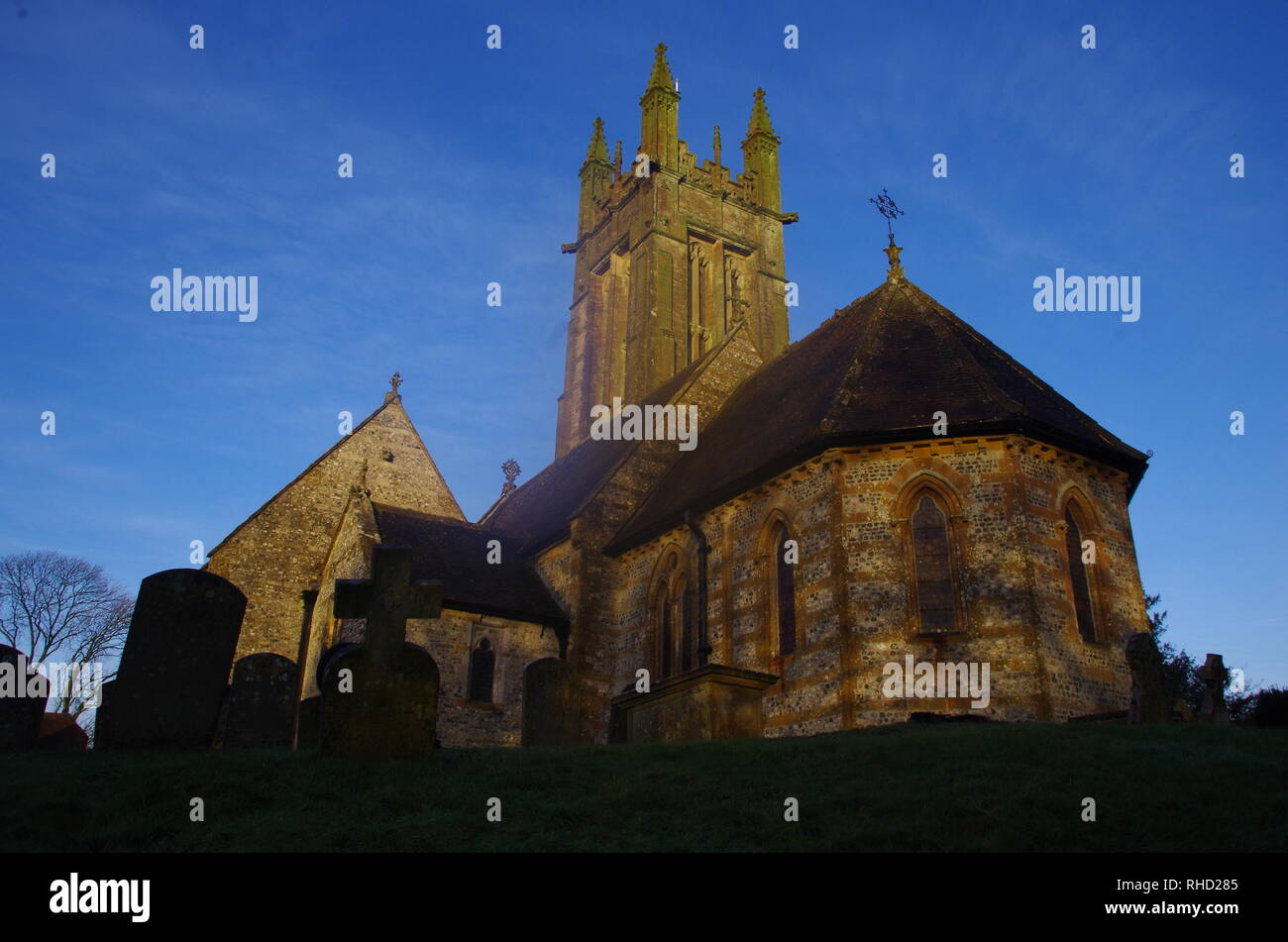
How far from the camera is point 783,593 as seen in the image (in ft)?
57.9

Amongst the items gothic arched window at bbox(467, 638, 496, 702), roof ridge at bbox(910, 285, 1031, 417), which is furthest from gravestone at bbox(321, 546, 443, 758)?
roof ridge at bbox(910, 285, 1031, 417)

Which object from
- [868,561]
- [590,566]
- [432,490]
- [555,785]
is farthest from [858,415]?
[432,490]

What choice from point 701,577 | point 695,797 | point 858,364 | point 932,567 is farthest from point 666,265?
point 695,797

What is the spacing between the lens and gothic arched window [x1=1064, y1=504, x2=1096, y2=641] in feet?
52.7

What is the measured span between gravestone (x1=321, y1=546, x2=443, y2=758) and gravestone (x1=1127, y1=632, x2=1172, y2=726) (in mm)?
9191

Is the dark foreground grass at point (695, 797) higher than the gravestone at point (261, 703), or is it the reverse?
the gravestone at point (261, 703)

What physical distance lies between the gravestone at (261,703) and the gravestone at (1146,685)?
11.1m

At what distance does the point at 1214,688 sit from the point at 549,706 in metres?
9.30

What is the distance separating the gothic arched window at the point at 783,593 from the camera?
17203 millimetres

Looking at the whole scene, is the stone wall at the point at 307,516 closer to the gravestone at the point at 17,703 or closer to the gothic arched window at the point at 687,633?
the gothic arched window at the point at 687,633

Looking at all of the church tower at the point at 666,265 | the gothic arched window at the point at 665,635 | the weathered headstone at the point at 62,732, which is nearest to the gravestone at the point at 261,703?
the gothic arched window at the point at 665,635

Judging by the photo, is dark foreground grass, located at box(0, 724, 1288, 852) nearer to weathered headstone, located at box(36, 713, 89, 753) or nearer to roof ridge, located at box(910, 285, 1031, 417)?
roof ridge, located at box(910, 285, 1031, 417)
